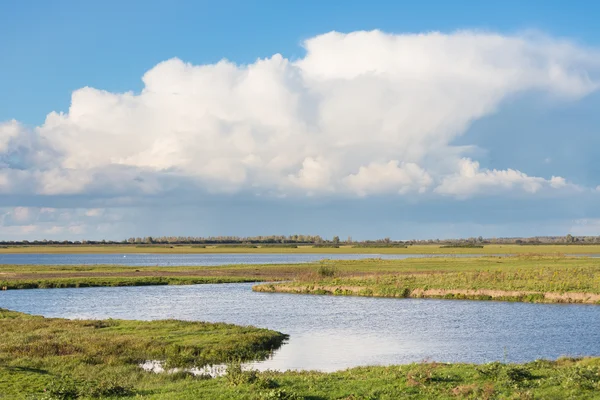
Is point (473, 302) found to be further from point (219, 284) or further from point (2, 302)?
point (2, 302)

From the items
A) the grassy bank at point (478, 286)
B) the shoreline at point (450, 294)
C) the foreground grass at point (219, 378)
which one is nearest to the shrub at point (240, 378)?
the foreground grass at point (219, 378)

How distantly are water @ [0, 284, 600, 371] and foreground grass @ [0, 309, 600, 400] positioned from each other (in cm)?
518

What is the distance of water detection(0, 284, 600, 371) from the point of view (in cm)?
3669

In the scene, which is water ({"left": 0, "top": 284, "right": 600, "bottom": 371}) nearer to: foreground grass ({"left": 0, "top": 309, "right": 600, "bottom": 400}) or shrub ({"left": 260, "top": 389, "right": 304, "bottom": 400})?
foreground grass ({"left": 0, "top": 309, "right": 600, "bottom": 400})

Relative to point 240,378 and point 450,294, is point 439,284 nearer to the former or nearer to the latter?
point 450,294

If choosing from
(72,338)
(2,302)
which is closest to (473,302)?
(72,338)

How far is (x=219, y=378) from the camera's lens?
26172mm

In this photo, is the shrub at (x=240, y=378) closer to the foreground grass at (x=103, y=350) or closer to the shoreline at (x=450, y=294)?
the foreground grass at (x=103, y=350)

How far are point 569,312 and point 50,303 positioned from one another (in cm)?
5746

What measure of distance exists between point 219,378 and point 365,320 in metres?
28.4

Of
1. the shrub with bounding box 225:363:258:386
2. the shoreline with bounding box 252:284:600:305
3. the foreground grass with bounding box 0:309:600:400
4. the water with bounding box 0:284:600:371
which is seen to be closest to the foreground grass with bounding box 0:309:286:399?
the foreground grass with bounding box 0:309:600:400

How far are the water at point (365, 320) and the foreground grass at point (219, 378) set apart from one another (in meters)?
5.18

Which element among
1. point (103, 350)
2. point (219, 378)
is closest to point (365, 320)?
point (103, 350)

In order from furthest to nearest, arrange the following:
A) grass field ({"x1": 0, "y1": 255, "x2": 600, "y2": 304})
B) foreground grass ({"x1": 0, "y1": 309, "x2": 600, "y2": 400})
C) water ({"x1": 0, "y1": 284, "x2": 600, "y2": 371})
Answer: grass field ({"x1": 0, "y1": 255, "x2": 600, "y2": 304}) → water ({"x1": 0, "y1": 284, "x2": 600, "y2": 371}) → foreground grass ({"x1": 0, "y1": 309, "x2": 600, "y2": 400})
